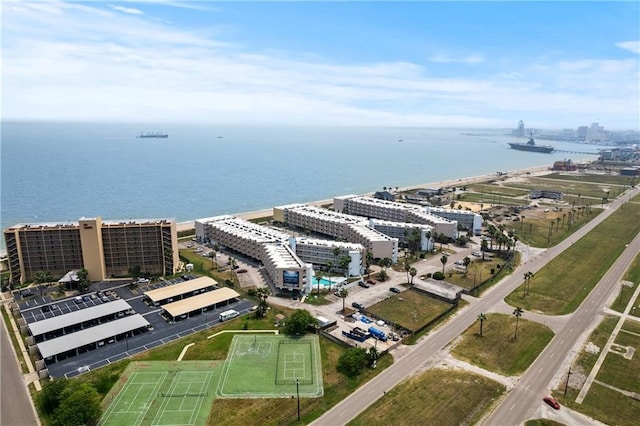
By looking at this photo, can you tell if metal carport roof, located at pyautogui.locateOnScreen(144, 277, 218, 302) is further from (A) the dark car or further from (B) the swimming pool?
(A) the dark car

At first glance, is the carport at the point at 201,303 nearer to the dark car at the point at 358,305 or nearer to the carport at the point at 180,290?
the carport at the point at 180,290

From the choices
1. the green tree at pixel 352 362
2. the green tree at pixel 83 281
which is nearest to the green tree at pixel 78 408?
the green tree at pixel 352 362

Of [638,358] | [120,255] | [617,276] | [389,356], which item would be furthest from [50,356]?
[617,276]

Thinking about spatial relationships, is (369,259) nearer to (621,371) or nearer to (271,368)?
(271,368)

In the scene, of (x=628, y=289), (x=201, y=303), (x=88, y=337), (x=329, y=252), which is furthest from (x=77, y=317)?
(x=628, y=289)

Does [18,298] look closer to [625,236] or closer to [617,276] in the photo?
[617,276]

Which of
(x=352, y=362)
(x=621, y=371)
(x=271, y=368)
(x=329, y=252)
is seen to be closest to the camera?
(x=352, y=362)
